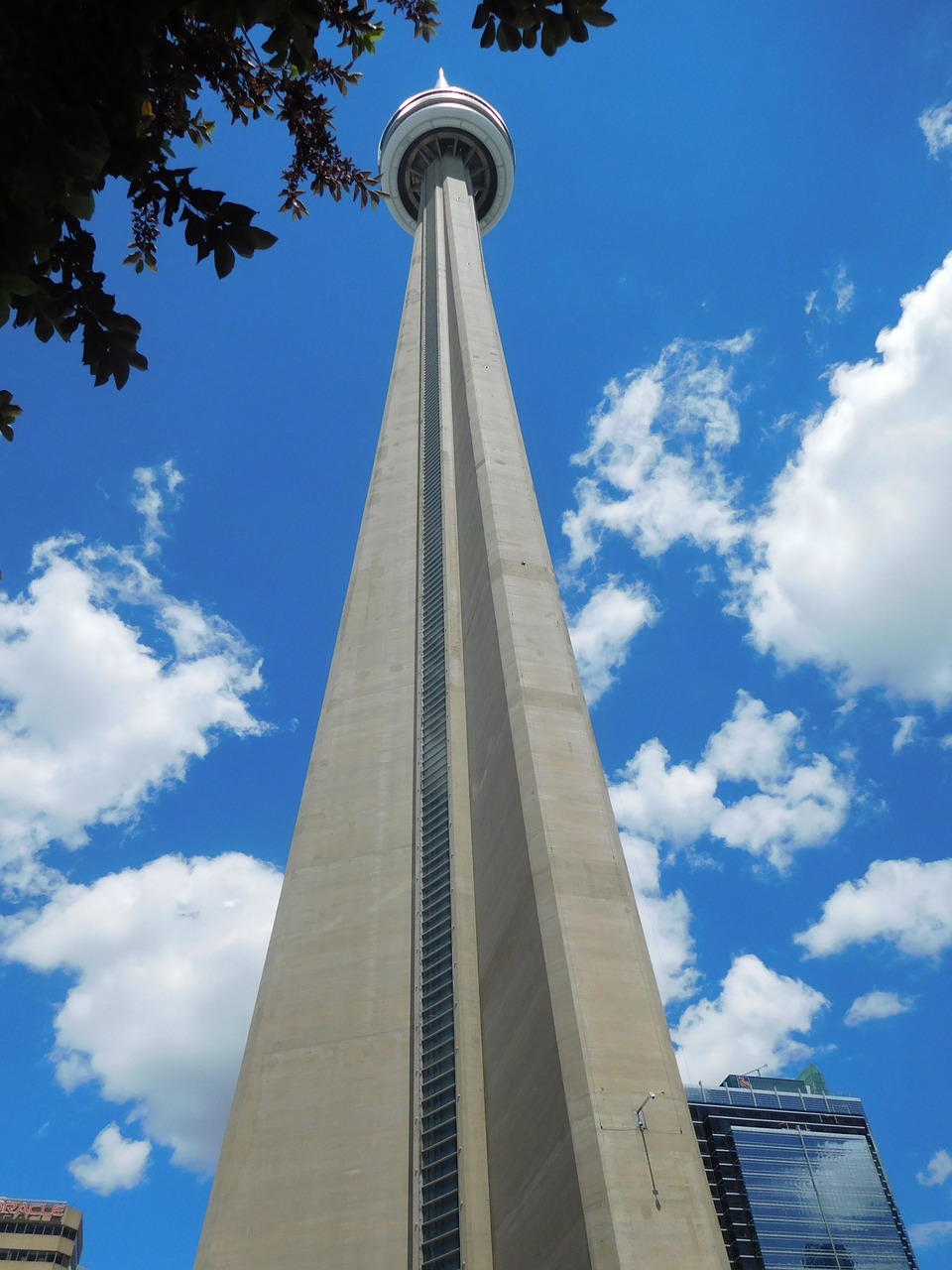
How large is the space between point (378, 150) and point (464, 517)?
37423 millimetres

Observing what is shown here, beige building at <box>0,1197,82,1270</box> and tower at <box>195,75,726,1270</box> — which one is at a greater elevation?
beige building at <box>0,1197,82,1270</box>

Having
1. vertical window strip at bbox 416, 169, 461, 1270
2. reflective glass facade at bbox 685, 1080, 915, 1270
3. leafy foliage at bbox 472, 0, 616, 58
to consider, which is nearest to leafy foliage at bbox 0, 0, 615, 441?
leafy foliage at bbox 472, 0, 616, 58

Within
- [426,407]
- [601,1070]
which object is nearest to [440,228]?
[426,407]

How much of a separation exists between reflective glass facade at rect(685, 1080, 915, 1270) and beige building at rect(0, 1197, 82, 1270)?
5240 centimetres

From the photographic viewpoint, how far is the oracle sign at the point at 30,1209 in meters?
57.2

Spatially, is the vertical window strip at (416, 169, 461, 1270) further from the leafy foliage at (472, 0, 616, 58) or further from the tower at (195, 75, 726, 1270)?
the leafy foliage at (472, 0, 616, 58)

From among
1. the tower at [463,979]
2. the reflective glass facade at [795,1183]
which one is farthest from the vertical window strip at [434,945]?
the reflective glass facade at [795,1183]

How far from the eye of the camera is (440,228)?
4500 cm

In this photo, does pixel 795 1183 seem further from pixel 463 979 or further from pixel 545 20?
pixel 545 20

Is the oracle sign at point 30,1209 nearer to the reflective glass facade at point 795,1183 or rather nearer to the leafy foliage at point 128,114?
Answer: the reflective glass facade at point 795,1183

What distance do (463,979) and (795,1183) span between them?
89.7 m

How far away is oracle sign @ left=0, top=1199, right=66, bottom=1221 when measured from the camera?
57.2 metres

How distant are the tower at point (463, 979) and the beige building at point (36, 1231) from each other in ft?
167

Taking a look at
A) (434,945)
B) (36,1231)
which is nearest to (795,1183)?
(36,1231)
